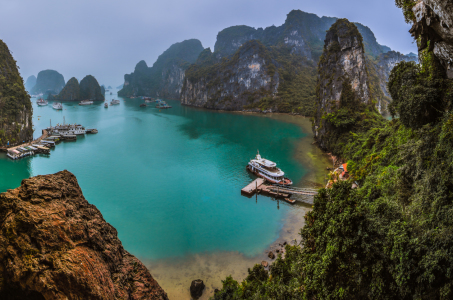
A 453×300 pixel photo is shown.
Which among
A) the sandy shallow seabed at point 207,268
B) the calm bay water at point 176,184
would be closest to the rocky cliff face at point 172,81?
the calm bay water at point 176,184

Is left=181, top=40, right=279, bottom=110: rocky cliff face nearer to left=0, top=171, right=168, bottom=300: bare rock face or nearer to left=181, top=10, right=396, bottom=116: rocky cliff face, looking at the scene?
left=181, top=10, right=396, bottom=116: rocky cliff face

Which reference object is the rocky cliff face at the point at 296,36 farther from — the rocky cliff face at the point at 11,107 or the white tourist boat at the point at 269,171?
the rocky cliff face at the point at 11,107

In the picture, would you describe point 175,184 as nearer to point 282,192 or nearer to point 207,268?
point 282,192

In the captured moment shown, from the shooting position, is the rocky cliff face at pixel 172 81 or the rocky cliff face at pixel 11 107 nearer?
the rocky cliff face at pixel 11 107

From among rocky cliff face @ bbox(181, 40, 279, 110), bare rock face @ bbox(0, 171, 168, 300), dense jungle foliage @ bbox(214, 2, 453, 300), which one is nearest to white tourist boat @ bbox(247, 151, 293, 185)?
dense jungle foliage @ bbox(214, 2, 453, 300)

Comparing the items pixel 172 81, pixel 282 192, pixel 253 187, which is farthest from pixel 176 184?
pixel 172 81
